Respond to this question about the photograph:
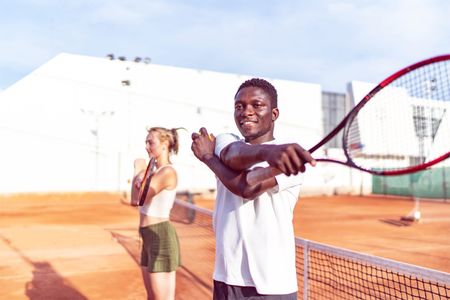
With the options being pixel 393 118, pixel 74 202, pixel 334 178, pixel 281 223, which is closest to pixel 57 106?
pixel 74 202

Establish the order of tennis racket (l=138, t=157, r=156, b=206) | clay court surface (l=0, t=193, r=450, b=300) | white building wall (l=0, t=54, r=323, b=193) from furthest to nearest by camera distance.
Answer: white building wall (l=0, t=54, r=323, b=193) → clay court surface (l=0, t=193, r=450, b=300) → tennis racket (l=138, t=157, r=156, b=206)

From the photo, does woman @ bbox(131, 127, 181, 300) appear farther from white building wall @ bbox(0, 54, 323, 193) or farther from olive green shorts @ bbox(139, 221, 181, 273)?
white building wall @ bbox(0, 54, 323, 193)

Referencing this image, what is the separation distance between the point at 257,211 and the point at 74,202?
2330 centimetres

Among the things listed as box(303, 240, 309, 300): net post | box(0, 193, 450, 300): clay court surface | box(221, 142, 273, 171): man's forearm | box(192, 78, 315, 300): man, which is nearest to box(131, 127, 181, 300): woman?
box(303, 240, 309, 300): net post

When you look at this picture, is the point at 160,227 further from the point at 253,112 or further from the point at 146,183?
the point at 253,112

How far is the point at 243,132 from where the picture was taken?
184 centimetres

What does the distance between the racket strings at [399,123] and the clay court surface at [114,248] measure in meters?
3.06

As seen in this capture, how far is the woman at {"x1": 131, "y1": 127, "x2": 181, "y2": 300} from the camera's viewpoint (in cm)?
343

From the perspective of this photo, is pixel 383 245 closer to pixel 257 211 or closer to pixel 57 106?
pixel 257 211

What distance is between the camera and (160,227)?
3553 mm

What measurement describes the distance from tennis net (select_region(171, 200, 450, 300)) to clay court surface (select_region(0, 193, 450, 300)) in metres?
0.12

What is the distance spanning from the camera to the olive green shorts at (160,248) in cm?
343

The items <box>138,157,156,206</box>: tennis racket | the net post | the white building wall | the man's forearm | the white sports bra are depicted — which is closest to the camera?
the man's forearm

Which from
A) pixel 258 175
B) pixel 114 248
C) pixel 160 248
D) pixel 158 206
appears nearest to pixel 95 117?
pixel 114 248
